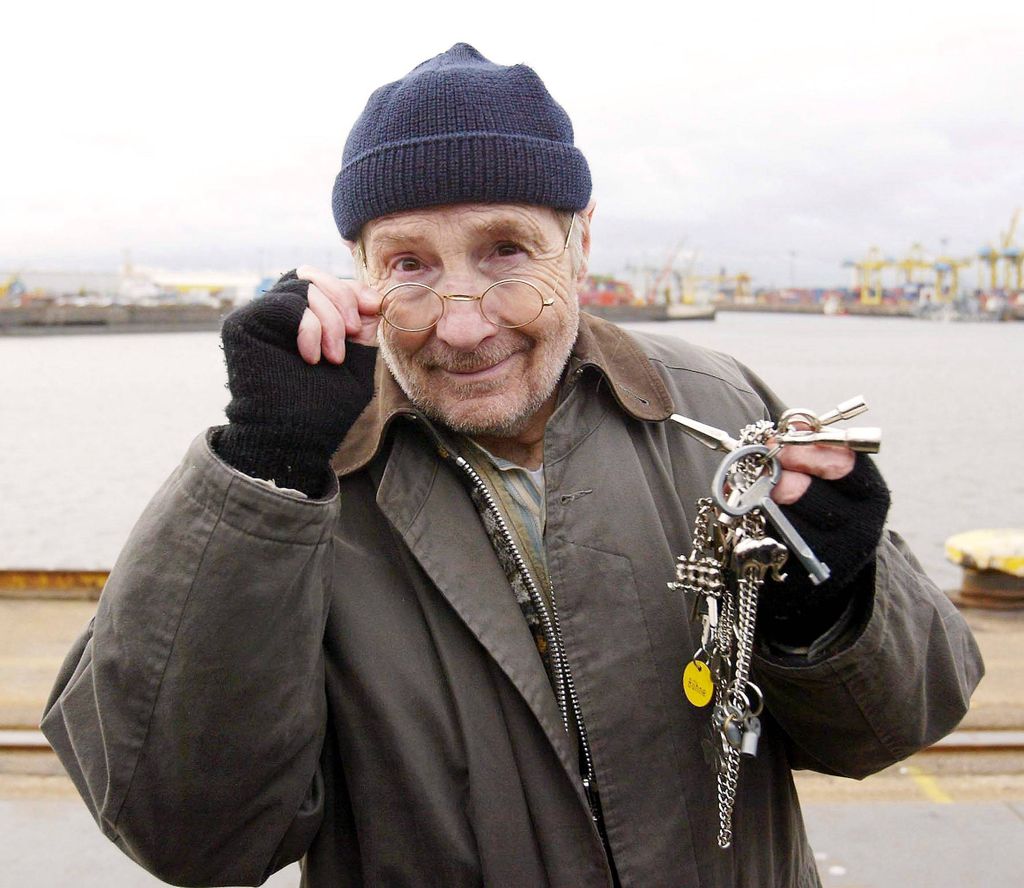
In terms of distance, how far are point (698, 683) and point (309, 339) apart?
0.77 metres

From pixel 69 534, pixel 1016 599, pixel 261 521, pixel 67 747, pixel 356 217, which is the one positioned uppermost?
pixel 356 217

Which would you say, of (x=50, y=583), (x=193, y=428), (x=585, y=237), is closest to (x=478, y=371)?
(x=585, y=237)

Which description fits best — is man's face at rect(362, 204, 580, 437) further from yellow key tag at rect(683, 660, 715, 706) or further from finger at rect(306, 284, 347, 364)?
yellow key tag at rect(683, 660, 715, 706)

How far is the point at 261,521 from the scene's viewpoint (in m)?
1.33

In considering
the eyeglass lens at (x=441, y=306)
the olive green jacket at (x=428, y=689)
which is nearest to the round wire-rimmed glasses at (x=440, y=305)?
the eyeglass lens at (x=441, y=306)

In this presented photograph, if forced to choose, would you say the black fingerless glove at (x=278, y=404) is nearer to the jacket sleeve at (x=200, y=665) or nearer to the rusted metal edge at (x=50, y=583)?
the jacket sleeve at (x=200, y=665)

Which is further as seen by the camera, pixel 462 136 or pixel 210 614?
pixel 462 136

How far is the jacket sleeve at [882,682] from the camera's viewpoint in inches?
56.5

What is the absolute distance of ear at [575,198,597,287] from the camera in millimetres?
1910

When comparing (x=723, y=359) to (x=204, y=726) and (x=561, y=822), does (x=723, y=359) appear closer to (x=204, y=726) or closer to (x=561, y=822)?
(x=561, y=822)

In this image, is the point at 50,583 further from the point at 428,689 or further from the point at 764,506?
the point at 764,506

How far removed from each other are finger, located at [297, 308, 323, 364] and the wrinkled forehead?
0.28m

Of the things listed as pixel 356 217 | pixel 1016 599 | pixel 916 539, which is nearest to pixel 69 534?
pixel 916 539

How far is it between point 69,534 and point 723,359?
53.8ft
